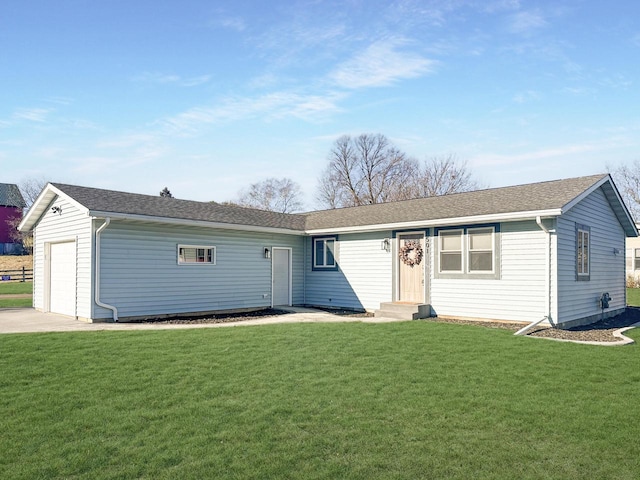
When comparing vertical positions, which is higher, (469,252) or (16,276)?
(469,252)

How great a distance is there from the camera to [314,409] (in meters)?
5.21

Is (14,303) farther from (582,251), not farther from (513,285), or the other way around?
(582,251)

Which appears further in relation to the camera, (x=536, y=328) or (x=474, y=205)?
(x=474, y=205)

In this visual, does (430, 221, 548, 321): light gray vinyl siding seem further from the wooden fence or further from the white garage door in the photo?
the wooden fence

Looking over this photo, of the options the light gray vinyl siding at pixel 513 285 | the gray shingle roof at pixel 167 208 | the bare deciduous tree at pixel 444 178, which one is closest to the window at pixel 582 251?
the light gray vinyl siding at pixel 513 285

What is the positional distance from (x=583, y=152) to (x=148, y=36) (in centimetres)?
2048

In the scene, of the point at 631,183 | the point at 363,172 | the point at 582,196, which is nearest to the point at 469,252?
the point at 582,196

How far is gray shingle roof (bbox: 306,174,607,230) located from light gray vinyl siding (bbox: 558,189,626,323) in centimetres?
57

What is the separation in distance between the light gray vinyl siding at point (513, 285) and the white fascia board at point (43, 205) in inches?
394

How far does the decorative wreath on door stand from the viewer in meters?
13.7

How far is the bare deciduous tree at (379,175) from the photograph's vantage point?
39.6 m

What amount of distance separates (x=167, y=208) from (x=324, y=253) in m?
5.52

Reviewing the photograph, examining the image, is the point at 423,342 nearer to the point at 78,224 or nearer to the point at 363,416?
the point at 363,416

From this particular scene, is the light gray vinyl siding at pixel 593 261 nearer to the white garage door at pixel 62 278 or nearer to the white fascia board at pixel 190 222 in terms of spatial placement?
the white fascia board at pixel 190 222
